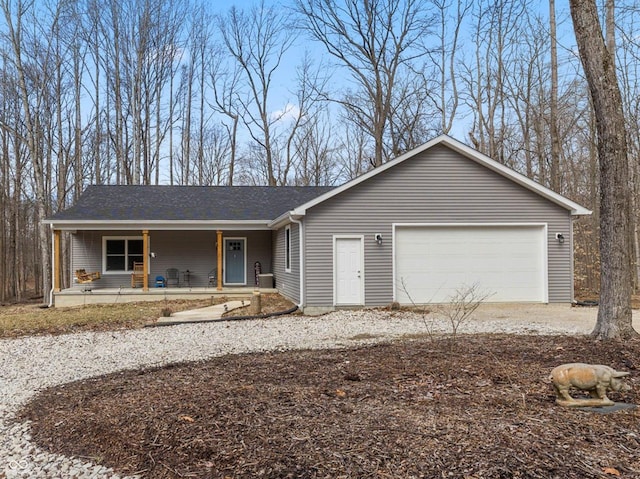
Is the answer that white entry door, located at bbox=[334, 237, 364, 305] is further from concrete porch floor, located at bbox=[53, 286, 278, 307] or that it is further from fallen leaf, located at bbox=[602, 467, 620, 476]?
fallen leaf, located at bbox=[602, 467, 620, 476]

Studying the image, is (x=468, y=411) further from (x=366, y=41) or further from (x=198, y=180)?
(x=198, y=180)

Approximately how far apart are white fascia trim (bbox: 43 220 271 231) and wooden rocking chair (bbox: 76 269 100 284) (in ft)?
4.71

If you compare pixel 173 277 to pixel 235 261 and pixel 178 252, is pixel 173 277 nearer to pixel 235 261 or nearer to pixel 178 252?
pixel 178 252

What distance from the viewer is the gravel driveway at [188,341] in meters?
5.14

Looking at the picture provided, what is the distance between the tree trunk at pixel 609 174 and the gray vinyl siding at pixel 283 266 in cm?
706

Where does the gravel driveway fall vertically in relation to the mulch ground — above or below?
below

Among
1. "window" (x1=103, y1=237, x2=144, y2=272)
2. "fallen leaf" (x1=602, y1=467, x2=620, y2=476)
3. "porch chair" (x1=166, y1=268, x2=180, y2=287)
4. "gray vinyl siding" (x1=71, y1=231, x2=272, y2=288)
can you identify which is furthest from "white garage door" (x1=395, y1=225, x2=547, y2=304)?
"fallen leaf" (x1=602, y1=467, x2=620, y2=476)

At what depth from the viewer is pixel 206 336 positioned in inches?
352

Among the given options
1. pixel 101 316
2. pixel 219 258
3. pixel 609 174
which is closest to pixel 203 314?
pixel 101 316

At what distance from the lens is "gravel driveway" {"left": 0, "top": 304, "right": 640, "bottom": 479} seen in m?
5.14

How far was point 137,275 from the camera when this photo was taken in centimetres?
1606

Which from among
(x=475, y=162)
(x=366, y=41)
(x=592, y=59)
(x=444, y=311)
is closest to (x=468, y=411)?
(x=592, y=59)

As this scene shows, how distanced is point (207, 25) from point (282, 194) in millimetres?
15839

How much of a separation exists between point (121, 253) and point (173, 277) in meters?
1.91
